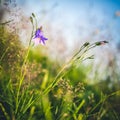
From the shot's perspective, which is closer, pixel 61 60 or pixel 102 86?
pixel 102 86

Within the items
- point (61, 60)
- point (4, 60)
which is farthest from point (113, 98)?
point (4, 60)

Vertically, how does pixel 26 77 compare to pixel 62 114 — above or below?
above

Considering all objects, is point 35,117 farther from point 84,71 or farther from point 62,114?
point 84,71

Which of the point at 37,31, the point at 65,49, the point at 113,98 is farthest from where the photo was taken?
the point at 65,49

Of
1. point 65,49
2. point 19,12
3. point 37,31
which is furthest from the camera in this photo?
point 65,49

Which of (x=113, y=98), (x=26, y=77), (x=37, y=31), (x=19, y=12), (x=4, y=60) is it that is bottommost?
(x=113, y=98)

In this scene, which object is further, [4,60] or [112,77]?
[112,77]

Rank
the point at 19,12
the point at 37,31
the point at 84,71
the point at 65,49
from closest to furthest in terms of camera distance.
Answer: the point at 37,31, the point at 19,12, the point at 65,49, the point at 84,71

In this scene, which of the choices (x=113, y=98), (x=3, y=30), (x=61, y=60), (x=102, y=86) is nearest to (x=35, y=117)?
(x=3, y=30)

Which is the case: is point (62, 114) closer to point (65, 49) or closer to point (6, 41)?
point (6, 41)
